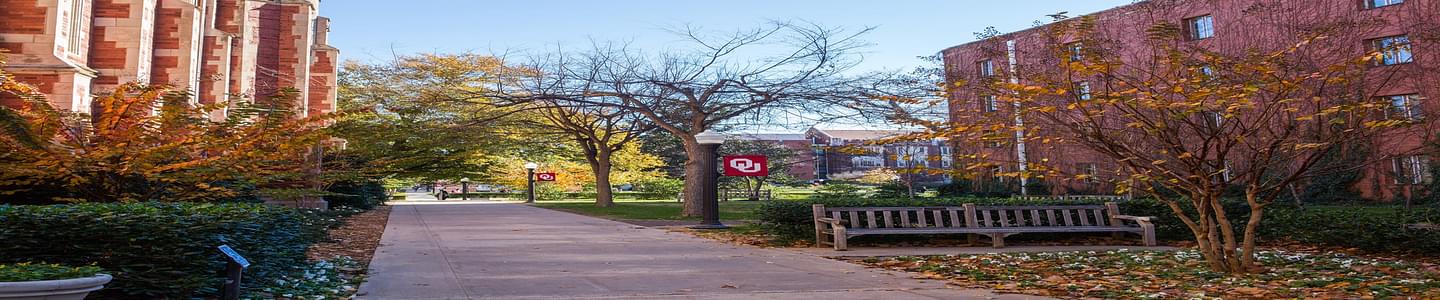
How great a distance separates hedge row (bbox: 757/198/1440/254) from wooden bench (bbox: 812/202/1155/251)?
26 centimetres

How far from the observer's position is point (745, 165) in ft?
49.5

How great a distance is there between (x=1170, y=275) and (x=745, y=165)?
8649 mm

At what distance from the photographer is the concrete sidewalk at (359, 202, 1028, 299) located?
6172mm

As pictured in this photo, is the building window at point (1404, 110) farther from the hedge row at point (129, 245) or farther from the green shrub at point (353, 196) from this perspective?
the green shrub at point (353, 196)

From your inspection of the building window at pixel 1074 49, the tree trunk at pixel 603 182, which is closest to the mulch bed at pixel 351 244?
the building window at pixel 1074 49

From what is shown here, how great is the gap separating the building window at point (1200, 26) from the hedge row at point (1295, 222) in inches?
206

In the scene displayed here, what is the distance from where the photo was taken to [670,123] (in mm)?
18547

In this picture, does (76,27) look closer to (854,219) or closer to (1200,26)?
(854,219)

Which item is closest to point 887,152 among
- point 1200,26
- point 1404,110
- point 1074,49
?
point 1200,26

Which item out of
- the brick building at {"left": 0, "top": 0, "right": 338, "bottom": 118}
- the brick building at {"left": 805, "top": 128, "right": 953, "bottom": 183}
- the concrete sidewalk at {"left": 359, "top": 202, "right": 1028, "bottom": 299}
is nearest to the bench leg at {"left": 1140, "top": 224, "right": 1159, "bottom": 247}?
the brick building at {"left": 805, "top": 128, "right": 953, "bottom": 183}

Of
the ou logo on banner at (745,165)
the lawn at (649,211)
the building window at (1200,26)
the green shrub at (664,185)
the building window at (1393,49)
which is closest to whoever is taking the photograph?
the building window at (1393,49)

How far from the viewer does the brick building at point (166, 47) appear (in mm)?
11984

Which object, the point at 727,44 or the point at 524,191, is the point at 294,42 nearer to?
the point at 727,44

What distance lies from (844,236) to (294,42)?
18.7 metres
